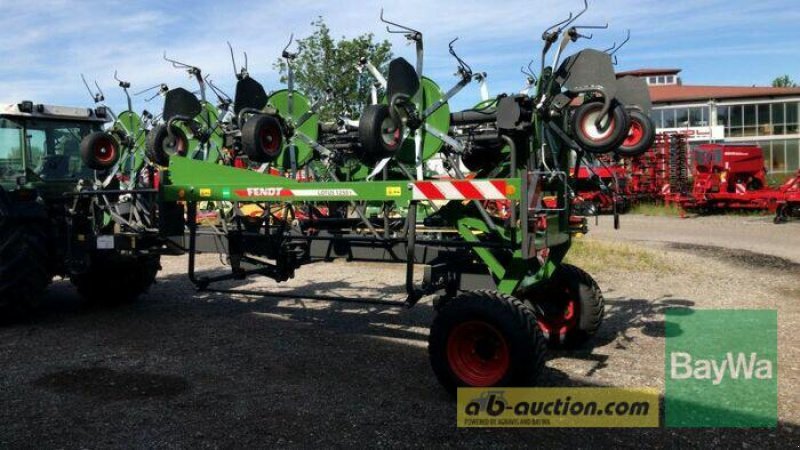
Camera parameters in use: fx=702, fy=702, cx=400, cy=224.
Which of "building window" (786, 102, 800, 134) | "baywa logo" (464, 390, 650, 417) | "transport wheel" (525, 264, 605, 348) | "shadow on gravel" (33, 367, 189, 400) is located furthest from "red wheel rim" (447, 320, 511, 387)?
"building window" (786, 102, 800, 134)

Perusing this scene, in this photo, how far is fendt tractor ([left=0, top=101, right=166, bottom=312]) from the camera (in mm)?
7328

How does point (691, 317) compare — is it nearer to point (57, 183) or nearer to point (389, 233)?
point (389, 233)

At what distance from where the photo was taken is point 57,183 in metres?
8.33

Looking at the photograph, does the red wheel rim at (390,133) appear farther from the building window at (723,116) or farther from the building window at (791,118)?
the building window at (791,118)

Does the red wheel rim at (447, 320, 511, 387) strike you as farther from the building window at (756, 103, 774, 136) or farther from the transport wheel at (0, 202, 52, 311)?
the building window at (756, 103, 774, 136)

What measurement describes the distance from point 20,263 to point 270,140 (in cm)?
319

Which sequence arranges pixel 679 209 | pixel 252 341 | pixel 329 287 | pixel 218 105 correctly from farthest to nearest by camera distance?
pixel 679 209 → pixel 329 287 → pixel 218 105 → pixel 252 341

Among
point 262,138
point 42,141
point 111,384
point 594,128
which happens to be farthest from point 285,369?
point 42,141

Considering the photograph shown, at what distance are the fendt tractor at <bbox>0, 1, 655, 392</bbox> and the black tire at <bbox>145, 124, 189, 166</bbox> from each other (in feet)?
0.05

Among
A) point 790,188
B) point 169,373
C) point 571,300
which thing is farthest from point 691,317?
→ point 790,188

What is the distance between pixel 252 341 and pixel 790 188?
17.9 meters

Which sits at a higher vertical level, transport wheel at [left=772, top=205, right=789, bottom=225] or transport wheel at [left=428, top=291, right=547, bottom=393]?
transport wheel at [left=772, top=205, right=789, bottom=225]

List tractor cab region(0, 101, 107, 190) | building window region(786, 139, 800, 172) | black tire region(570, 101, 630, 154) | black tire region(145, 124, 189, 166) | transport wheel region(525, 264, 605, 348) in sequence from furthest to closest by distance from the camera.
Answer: building window region(786, 139, 800, 172)
tractor cab region(0, 101, 107, 190)
black tire region(145, 124, 189, 166)
transport wheel region(525, 264, 605, 348)
black tire region(570, 101, 630, 154)

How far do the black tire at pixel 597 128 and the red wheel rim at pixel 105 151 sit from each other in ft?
16.6
